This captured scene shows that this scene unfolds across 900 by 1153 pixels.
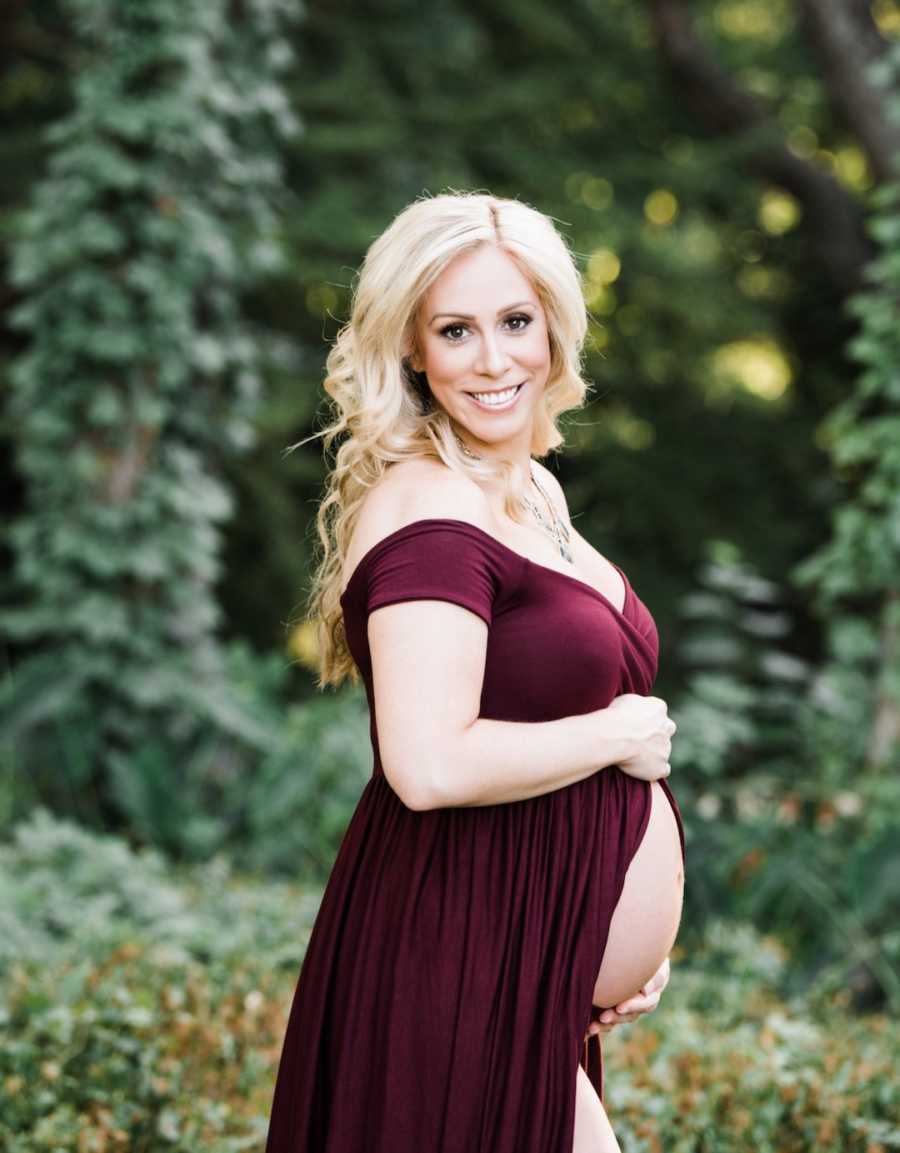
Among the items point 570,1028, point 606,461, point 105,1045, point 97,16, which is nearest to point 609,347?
point 606,461

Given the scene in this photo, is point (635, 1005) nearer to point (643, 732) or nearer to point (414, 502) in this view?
point (643, 732)

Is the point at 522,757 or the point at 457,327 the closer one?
the point at 522,757

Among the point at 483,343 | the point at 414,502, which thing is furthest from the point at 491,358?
the point at 414,502

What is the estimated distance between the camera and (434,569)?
1900mm

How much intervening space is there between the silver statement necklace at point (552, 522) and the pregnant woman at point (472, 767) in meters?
0.02

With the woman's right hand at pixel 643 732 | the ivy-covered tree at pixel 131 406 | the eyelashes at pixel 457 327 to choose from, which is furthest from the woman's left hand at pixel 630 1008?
the ivy-covered tree at pixel 131 406

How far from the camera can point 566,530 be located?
240 cm

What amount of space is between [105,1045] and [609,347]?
693cm

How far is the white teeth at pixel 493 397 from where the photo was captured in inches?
86.7

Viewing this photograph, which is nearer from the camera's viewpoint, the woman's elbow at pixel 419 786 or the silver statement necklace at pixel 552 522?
the woman's elbow at pixel 419 786

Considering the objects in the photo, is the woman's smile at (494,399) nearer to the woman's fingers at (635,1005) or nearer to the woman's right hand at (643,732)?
the woman's right hand at (643,732)

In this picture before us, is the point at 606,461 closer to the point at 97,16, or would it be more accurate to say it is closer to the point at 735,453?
the point at 735,453

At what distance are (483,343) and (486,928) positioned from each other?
88 centimetres

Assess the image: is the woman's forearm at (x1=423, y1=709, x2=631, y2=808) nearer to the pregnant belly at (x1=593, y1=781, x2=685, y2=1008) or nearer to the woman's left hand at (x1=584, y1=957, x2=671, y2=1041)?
the pregnant belly at (x1=593, y1=781, x2=685, y2=1008)
